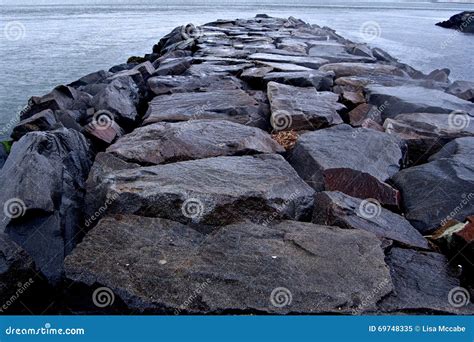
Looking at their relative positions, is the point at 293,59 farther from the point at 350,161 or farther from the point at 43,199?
the point at 43,199

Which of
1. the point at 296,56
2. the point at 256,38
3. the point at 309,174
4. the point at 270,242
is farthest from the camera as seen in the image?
the point at 256,38

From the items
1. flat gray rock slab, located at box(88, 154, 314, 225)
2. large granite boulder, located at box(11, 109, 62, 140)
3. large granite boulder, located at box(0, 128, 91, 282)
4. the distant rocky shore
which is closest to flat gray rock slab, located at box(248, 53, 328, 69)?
the distant rocky shore

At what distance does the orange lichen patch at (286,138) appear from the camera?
4171mm

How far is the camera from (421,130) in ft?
14.6

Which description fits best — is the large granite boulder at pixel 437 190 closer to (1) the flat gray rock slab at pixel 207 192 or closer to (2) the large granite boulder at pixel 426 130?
(2) the large granite boulder at pixel 426 130

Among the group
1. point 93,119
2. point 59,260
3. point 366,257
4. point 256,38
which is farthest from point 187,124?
point 256,38

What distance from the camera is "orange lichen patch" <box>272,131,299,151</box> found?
4.17 m

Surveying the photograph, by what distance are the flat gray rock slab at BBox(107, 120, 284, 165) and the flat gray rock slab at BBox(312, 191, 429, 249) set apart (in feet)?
3.15

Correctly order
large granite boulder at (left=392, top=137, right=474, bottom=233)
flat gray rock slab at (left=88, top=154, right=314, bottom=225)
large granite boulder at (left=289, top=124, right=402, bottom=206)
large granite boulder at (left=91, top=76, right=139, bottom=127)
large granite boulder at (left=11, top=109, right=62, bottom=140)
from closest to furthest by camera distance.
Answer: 1. flat gray rock slab at (left=88, top=154, right=314, bottom=225)
2. large granite boulder at (left=392, top=137, right=474, bottom=233)
3. large granite boulder at (left=289, top=124, right=402, bottom=206)
4. large granite boulder at (left=11, top=109, right=62, bottom=140)
5. large granite boulder at (left=91, top=76, right=139, bottom=127)

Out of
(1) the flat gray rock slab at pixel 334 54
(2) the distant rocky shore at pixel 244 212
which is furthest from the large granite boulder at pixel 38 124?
(1) the flat gray rock slab at pixel 334 54

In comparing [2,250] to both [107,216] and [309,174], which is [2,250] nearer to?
[107,216]

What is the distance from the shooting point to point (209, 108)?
192 inches

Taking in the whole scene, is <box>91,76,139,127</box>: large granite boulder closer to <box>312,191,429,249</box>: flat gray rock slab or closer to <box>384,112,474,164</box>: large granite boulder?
<box>384,112,474,164</box>: large granite boulder

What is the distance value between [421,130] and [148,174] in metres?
2.64
